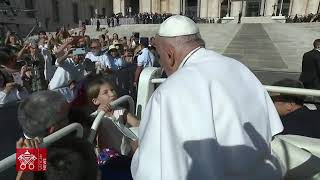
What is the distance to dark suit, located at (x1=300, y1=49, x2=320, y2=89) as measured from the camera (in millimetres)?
6834

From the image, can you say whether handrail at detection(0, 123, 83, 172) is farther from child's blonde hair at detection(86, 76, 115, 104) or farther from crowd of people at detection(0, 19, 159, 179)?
child's blonde hair at detection(86, 76, 115, 104)

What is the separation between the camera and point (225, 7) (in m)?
60.7

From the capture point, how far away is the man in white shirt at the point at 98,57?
25.0 ft

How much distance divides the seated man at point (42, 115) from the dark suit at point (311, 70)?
5.83 m

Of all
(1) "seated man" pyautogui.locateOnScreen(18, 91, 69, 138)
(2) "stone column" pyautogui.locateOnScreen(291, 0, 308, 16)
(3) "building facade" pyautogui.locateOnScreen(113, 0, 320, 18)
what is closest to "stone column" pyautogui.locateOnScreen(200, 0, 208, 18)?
(3) "building facade" pyautogui.locateOnScreen(113, 0, 320, 18)

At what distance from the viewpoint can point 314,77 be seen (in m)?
6.93

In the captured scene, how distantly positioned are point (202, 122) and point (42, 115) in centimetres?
124

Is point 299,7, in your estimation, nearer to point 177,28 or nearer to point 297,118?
point 297,118

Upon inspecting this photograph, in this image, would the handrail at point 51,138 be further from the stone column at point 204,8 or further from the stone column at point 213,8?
the stone column at point 204,8

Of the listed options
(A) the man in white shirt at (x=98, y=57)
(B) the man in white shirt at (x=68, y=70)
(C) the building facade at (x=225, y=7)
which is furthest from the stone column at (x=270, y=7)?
(B) the man in white shirt at (x=68, y=70)

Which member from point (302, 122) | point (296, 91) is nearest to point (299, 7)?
point (302, 122)

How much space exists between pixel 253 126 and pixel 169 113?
563 millimetres

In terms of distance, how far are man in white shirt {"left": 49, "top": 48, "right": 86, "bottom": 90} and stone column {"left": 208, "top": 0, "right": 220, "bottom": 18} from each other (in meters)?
54.9

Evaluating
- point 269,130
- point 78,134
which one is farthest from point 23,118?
point 269,130
